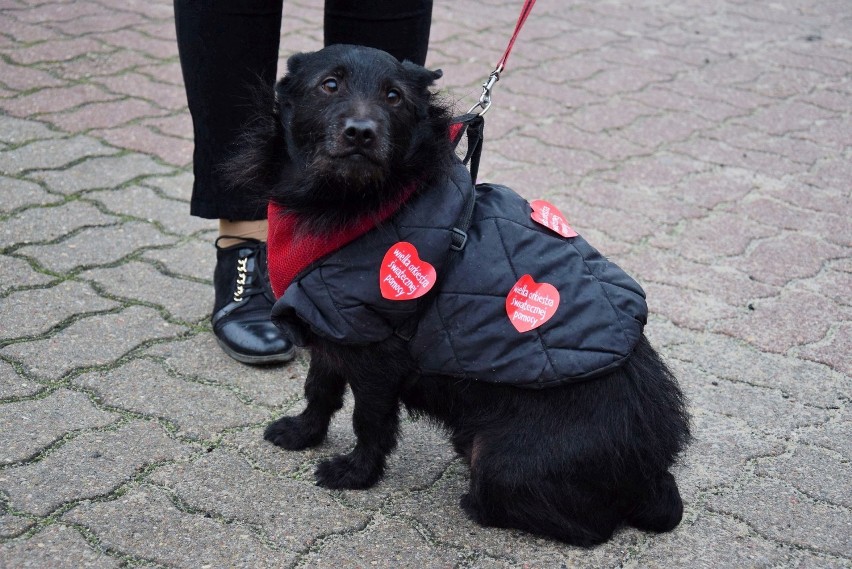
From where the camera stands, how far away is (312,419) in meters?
2.72

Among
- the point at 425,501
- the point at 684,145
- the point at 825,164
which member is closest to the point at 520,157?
the point at 684,145

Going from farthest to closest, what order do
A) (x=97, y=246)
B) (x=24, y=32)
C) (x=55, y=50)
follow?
(x=24, y=32)
(x=55, y=50)
(x=97, y=246)

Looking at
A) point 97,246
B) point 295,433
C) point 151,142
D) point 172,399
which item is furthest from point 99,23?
point 295,433

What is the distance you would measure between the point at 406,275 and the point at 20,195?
246 cm

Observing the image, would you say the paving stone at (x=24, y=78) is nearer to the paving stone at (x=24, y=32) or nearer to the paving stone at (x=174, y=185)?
the paving stone at (x=24, y=32)

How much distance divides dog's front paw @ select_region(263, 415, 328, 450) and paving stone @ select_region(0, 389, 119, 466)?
18.8 inches

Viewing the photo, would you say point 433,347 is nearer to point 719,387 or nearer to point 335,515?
point 335,515

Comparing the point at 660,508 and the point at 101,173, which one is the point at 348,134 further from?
the point at 101,173

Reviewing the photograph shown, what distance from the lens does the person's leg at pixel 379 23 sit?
2.91m

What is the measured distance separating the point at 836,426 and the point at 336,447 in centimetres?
163

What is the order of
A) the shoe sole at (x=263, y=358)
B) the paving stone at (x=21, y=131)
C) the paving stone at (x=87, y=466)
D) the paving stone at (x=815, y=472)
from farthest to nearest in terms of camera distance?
the paving stone at (x=21, y=131) < the shoe sole at (x=263, y=358) < the paving stone at (x=815, y=472) < the paving stone at (x=87, y=466)

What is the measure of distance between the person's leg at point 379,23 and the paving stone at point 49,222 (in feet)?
4.84

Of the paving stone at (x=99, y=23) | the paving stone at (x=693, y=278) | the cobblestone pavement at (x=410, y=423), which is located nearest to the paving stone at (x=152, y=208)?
the cobblestone pavement at (x=410, y=423)

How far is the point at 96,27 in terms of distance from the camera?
583cm
